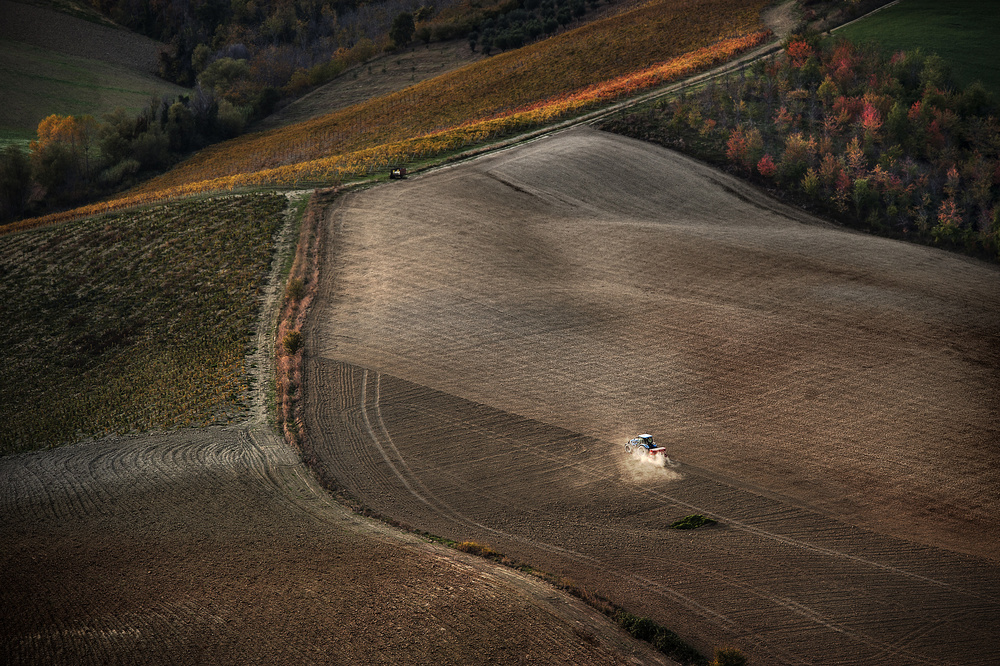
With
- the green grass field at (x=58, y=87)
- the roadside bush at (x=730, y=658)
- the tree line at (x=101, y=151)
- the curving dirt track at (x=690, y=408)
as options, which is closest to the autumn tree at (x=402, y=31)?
the tree line at (x=101, y=151)

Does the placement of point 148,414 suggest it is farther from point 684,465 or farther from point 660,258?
point 660,258

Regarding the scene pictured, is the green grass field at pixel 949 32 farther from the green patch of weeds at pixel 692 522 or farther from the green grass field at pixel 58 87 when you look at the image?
the green grass field at pixel 58 87

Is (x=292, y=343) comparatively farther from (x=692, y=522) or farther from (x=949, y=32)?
(x=949, y=32)

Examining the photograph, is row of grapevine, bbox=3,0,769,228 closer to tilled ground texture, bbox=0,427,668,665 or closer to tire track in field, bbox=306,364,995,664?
tire track in field, bbox=306,364,995,664

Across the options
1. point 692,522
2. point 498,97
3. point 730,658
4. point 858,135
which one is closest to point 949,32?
point 858,135

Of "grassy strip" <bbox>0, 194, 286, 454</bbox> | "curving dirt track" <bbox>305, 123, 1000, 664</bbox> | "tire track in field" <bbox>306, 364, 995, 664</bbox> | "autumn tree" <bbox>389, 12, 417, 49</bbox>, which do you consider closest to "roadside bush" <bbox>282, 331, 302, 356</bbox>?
"curving dirt track" <bbox>305, 123, 1000, 664</bbox>

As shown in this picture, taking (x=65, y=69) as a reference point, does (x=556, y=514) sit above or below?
below

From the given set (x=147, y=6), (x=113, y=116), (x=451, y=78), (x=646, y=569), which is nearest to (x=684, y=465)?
(x=646, y=569)
